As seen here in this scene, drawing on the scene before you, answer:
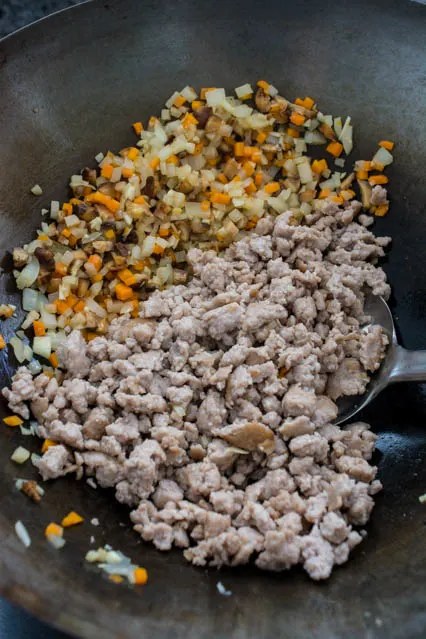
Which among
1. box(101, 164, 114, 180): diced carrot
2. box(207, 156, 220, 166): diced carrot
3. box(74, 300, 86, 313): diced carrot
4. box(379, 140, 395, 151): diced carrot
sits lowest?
box(379, 140, 395, 151): diced carrot

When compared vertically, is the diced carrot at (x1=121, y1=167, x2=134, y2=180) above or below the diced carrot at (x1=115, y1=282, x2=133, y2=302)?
above

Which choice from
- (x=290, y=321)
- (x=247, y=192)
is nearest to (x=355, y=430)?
(x=290, y=321)

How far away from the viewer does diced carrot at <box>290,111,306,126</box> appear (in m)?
2.48

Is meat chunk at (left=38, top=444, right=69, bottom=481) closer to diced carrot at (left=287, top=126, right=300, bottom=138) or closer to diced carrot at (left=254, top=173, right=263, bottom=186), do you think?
diced carrot at (left=254, top=173, right=263, bottom=186)

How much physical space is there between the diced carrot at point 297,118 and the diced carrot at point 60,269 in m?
1.01

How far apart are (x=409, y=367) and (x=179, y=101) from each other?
4.21 feet

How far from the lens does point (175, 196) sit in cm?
238

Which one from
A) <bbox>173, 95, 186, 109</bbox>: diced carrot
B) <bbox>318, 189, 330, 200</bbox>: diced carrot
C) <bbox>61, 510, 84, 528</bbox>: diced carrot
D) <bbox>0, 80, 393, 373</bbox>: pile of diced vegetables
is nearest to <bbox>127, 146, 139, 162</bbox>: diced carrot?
<bbox>0, 80, 393, 373</bbox>: pile of diced vegetables

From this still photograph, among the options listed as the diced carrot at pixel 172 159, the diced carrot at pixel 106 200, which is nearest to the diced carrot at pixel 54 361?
the diced carrot at pixel 106 200

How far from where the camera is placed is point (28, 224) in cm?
233

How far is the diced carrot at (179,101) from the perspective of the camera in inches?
98.3

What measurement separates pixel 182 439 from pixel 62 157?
3.72 ft

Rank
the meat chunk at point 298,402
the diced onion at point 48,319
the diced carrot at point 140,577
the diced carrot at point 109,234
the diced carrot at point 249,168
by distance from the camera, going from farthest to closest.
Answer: the diced carrot at point 249,168, the diced carrot at point 109,234, the diced onion at point 48,319, the meat chunk at point 298,402, the diced carrot at point 140,577

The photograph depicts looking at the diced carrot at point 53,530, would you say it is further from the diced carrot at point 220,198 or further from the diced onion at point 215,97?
the diced onion at point 215,97
